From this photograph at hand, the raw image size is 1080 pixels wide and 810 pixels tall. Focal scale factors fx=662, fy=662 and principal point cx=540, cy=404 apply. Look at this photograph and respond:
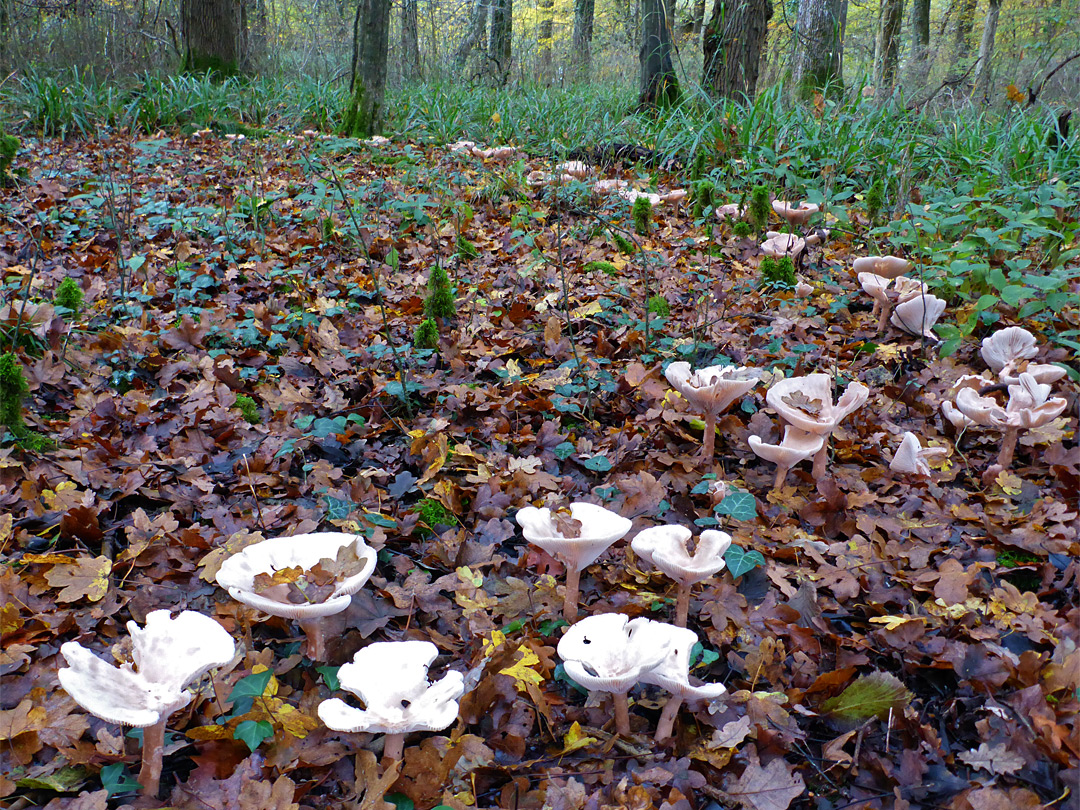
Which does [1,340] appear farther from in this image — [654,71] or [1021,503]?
[654,71]

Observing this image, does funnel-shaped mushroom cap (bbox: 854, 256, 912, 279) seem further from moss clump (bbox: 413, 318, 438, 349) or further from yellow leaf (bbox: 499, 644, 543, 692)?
yellow leaf (bbox: 499, 644, 543, 692)

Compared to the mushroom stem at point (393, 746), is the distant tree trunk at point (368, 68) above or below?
above

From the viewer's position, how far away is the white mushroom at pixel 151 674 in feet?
4.79

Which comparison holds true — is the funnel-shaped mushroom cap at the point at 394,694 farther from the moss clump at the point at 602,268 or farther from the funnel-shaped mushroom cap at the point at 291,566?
the moss clump at the point at 602,268

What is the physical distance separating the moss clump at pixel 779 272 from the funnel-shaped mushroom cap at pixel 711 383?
2035 millimetres

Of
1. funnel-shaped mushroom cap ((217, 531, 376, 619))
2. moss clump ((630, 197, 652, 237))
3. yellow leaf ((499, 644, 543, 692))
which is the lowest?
yellow leaf ((499, 644, 543, 692))

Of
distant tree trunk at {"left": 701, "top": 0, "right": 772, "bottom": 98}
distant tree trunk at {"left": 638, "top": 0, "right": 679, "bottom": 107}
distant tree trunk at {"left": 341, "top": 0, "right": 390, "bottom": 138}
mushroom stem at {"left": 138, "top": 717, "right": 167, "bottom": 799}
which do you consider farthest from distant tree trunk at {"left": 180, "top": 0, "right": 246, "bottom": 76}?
mushroom stem at {"left": 138, "top": 717, "right": 167, "bottom": 799}

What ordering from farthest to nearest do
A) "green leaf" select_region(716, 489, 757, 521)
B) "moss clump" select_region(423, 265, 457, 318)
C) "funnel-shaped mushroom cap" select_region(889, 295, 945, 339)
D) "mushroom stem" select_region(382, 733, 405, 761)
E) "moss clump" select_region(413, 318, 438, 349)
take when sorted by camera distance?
1. "moss clump" select_region(423, 265, 457, 318)
2. "moss clump" select_region(413, 318, 438, 349)
3. "funnel-shaped mushroom cap" select_region(889, 295, 945, 339)
4. "green leaf" select_region(716, 489, 757, 521)
5. "mushroom stem" select_region(382, 733, 405, 761)

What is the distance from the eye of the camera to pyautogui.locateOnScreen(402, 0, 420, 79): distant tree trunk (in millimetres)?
13102

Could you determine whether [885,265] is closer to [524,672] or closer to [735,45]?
[524,672]

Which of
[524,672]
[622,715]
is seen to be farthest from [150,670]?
[622,715]

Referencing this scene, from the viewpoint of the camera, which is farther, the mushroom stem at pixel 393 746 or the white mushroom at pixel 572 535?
the white mushroom at pixel 572 535

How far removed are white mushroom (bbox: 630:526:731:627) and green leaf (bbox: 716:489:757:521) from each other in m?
0.52

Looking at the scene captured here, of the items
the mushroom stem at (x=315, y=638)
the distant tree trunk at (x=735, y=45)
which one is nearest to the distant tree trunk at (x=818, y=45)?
the distant tree trunk at (x=735, y=45)
